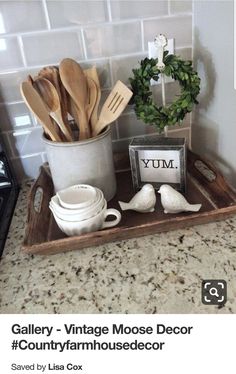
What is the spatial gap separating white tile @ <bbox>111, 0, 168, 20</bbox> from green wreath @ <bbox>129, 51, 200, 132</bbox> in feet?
0.44

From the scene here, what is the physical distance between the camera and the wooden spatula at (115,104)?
65 cm

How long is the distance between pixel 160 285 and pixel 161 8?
624 millimetres

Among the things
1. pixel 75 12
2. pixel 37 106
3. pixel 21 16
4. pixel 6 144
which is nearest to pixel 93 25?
pixel 75 12

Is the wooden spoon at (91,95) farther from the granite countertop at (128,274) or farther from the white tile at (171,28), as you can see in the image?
the granite countertop at (128,274)

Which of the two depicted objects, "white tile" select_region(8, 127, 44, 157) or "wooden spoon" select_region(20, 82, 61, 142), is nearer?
"wooden spoon" select_region(20, 82, 61, 142)

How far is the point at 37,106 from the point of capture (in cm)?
62

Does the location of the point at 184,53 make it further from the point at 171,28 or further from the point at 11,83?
the point at 11,83

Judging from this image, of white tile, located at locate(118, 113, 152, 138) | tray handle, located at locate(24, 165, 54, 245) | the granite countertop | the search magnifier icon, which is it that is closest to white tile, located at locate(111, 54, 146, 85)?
white tile, located at locate(118, 113, 152, 138)

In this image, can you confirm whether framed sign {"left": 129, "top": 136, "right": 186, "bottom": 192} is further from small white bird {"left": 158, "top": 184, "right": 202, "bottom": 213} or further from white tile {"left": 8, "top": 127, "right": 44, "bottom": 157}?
white tile {"left": 8, "top": 127, "right": 44, "bottom": 157}

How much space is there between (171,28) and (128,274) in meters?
0.59

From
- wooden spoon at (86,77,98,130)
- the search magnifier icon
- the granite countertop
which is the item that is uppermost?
wooden spoon at (86,77,98,130)

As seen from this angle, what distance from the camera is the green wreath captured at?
2.20 feet
